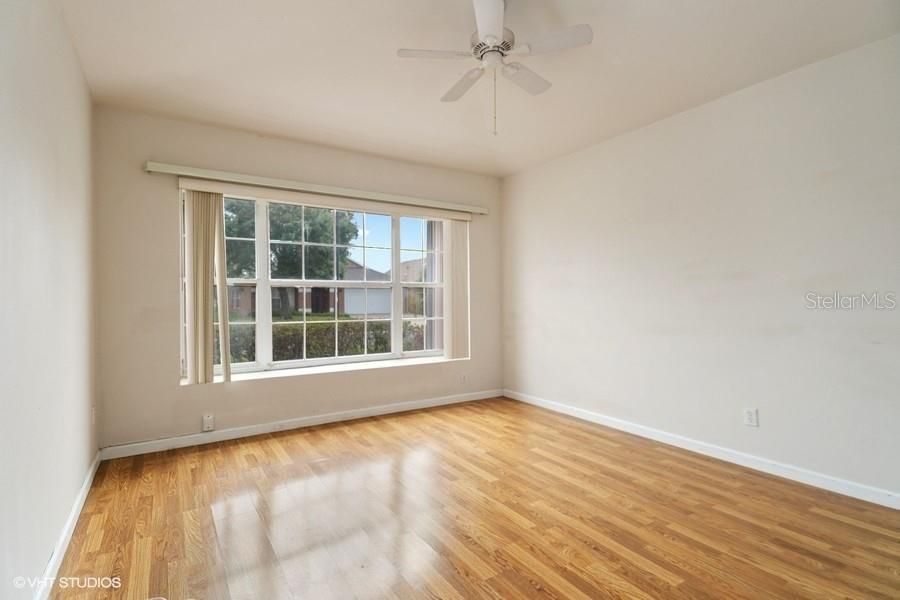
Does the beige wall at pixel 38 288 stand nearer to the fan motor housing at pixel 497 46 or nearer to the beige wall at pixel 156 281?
the beige wall at pixel 156 281

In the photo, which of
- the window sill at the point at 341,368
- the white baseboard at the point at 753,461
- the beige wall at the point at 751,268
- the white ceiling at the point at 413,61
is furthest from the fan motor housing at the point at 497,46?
the white baseboard at the point at 753,461

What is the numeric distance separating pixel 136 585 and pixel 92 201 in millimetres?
2613

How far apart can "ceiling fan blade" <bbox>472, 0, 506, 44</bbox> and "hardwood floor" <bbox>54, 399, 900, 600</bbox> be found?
2.51m

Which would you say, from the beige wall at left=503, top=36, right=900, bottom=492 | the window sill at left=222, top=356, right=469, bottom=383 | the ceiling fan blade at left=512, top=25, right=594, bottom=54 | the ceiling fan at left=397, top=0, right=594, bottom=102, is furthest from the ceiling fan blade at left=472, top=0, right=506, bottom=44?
the window sill at left=222, top=356, right=469, bottom=383

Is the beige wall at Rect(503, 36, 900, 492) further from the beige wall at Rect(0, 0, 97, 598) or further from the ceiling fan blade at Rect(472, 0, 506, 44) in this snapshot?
the beige wall at Rect(0, 0, 97, 598)

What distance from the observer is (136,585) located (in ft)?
6.03

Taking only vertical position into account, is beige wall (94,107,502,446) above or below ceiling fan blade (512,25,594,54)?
below

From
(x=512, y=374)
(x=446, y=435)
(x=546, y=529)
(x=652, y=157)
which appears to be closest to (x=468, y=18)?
(x=652, y=157)

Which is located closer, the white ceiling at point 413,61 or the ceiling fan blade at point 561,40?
the ceiling fan blade at point 561,40

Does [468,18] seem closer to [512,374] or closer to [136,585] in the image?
[136,585]

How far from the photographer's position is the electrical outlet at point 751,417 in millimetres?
3105

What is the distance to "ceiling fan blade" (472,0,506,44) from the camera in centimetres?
199

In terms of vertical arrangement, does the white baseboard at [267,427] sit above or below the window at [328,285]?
below

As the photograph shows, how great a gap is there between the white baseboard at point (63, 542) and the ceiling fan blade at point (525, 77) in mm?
3124
